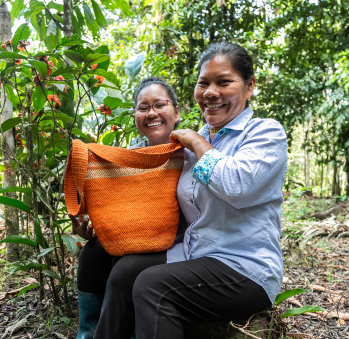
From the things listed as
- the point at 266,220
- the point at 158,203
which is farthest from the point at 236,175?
the point at 158,203

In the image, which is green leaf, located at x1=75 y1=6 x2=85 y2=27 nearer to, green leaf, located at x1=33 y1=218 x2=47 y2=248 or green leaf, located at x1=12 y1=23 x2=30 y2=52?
green leaf, located at x1=12 y1=23 x2=30 y2=52

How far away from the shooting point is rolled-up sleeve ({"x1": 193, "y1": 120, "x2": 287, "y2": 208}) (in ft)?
3.31

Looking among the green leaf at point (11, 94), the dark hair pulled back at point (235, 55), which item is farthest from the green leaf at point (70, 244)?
the dark hair pulled back at point (235, 55)

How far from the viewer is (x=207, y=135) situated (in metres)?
1.45

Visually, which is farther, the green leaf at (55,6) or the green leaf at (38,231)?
the green leaf at (55,6)

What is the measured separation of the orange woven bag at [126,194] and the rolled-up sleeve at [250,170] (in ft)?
0.87

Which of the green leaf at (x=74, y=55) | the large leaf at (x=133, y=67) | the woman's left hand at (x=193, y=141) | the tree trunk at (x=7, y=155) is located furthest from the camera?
the large leaf at (x=133, y=67)

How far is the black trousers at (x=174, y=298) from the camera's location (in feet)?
3.17

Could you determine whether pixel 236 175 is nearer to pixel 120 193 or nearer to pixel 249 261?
pixel 249 261

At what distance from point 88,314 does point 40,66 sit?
42.5 inches

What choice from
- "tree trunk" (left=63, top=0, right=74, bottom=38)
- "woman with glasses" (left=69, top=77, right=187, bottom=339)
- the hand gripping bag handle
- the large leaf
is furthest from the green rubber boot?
"tree trunk" (left=63, top=0, right=74, bottom=38)

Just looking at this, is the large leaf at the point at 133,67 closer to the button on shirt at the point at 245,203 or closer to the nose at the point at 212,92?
the nose at the point at 212,92

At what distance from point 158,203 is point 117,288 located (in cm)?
35

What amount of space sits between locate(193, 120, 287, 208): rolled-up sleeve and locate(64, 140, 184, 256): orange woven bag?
0.87ft
